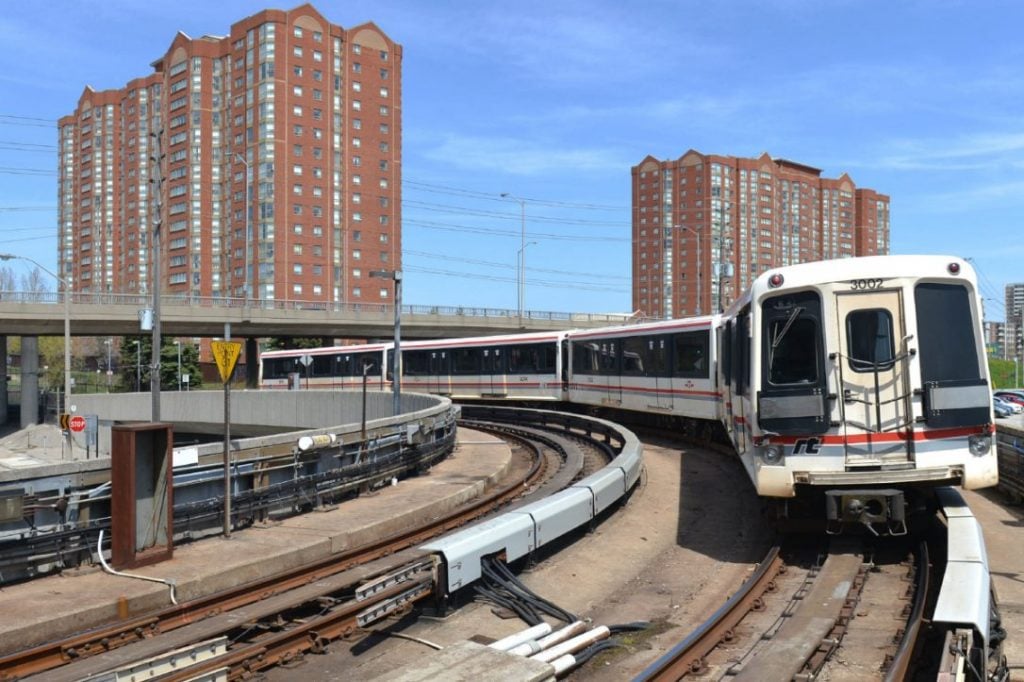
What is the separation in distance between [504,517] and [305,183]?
8856cm

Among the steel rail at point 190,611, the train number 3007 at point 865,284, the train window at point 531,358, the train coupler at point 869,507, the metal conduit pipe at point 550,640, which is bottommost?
the steel rail at point 190,611

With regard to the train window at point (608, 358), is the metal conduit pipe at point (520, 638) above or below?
below

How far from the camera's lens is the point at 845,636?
749 centimetres

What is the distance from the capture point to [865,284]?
974 cm

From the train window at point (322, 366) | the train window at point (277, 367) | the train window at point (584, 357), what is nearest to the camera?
the train window at point (584, 357)

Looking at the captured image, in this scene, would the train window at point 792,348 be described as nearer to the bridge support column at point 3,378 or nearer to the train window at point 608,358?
the train window at point 608,358

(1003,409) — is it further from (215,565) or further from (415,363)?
(215,565)

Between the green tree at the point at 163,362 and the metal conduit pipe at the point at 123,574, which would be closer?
the metal conduit pipe at the point at 123,574

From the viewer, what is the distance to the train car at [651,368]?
836 inches

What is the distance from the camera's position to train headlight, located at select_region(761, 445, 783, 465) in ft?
31.7

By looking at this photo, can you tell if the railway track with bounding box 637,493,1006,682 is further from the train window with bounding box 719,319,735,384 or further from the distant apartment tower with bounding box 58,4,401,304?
the distant apartment tower with bounding box 58,4,401,304

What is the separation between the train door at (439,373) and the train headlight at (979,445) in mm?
30254

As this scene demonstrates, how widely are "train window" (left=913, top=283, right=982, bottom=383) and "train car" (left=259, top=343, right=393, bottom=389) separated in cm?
3141

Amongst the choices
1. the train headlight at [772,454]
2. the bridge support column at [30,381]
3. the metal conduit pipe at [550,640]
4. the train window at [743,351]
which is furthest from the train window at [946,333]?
the bridge support column at [30,381]
